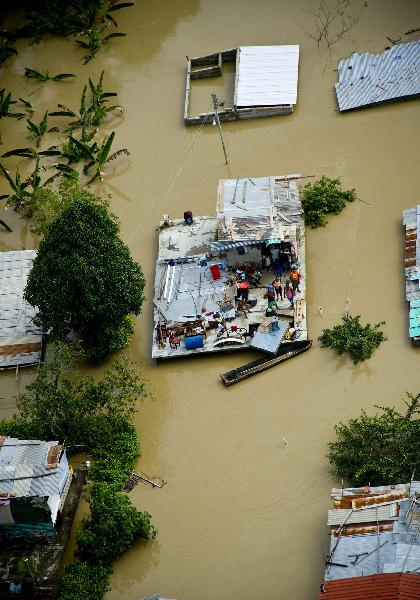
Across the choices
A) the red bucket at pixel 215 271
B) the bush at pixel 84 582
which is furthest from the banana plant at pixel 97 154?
the bush at pixel 84 582

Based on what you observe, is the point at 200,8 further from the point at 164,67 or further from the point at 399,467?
the point at 399,467

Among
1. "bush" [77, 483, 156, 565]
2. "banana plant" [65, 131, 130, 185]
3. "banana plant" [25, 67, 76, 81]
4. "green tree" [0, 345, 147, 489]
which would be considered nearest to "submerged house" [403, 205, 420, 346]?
"green tree" [0, 345, 147, 489]

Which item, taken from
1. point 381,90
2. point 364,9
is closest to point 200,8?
point 364,9

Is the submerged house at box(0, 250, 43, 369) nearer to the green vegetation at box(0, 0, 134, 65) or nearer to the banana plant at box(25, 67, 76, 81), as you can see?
the banana plant at box(25, 67, 76, 81)

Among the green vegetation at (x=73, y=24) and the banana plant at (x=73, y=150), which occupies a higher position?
the green vegetation at (x=73, y=24)

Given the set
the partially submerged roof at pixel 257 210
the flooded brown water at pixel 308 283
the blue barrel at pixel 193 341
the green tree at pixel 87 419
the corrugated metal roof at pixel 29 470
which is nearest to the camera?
the corrugated metal roof at pixel 29 470

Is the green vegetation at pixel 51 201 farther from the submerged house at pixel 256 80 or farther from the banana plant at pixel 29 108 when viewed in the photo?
the submerged house at pixel 256 80

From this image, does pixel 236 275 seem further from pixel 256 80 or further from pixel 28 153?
pixel 28 153
